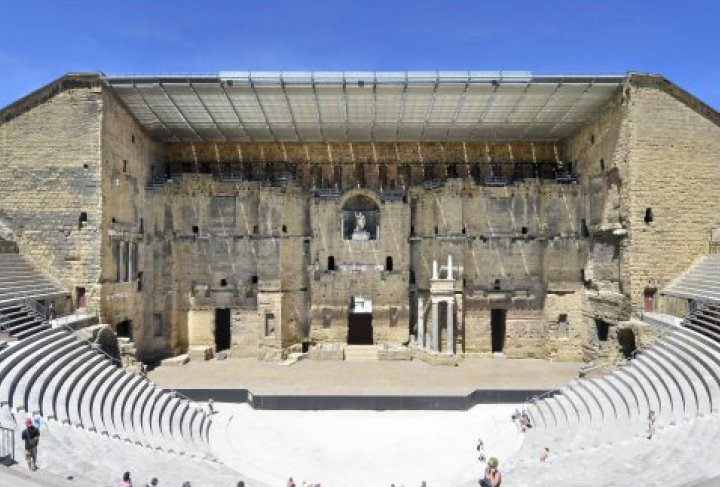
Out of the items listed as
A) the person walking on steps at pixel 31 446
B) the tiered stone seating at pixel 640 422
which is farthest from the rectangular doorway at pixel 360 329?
the person walking on steps at pixel 31 446

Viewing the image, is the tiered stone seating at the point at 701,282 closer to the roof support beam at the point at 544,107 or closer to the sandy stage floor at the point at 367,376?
the sandy stage floor at the point at 367,376

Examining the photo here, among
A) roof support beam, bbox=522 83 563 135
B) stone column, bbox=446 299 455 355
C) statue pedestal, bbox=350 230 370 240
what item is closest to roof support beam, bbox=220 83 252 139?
statue pedestal, bbox=350 230 370 240

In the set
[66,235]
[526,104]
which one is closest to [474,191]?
[526,104]

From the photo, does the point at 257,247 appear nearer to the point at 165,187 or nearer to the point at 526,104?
the point at 165,187

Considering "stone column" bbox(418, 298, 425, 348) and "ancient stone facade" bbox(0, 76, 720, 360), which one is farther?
"stone column" bbox(418, 298, 425, 348)

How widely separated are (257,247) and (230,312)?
178 inches

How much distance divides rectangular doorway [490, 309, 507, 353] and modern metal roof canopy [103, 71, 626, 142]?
12.0m

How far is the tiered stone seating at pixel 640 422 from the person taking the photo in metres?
13.2

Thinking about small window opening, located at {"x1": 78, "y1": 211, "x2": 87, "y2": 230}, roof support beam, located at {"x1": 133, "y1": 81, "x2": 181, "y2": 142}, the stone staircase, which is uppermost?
roof support beam, located at {"x1": 133, "y1": 81, "x2": 181, "y2": 142}

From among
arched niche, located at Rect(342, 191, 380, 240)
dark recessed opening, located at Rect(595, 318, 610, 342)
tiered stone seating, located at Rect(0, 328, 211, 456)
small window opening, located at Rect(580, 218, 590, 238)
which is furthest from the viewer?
arched niche, located at Rect(342, 191, 380, 240)

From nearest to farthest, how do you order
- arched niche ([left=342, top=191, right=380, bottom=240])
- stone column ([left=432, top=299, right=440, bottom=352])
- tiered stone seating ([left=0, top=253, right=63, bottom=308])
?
tiered stone seating ([left=0, top=253, right=63, bottom=308])
stone column ([left=432, top=299, right=440, bottom=352])
arched niche ([left=342, top=191, right=380, bottom=240])

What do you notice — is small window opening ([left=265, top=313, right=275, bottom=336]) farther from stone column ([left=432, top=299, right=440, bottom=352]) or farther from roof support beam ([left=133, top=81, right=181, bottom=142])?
roof support beam ([left=133, top=81, right=181, bottom=142])

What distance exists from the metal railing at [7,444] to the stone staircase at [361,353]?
19984mm

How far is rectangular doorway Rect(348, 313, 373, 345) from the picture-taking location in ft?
117
